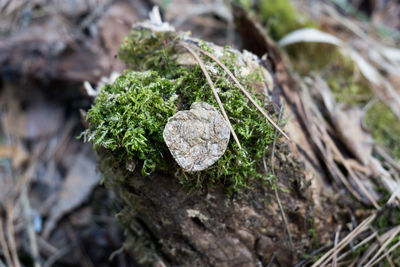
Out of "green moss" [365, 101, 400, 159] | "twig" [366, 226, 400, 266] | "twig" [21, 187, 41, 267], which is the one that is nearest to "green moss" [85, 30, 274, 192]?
"twig" [366, 226, 400, 266]

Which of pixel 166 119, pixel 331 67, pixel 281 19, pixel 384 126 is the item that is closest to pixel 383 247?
pixel 384 126

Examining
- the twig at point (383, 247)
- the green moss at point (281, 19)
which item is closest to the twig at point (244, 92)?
the twig at point (383, 247)

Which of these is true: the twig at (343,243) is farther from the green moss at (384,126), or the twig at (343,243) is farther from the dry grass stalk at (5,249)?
the dry grass stalk at (5,249)

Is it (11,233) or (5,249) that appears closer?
(5,249)

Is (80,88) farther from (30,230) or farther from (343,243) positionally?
(343,243)

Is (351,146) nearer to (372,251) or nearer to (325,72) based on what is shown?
(372,251)

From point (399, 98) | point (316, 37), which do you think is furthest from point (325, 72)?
point (399, 98)
